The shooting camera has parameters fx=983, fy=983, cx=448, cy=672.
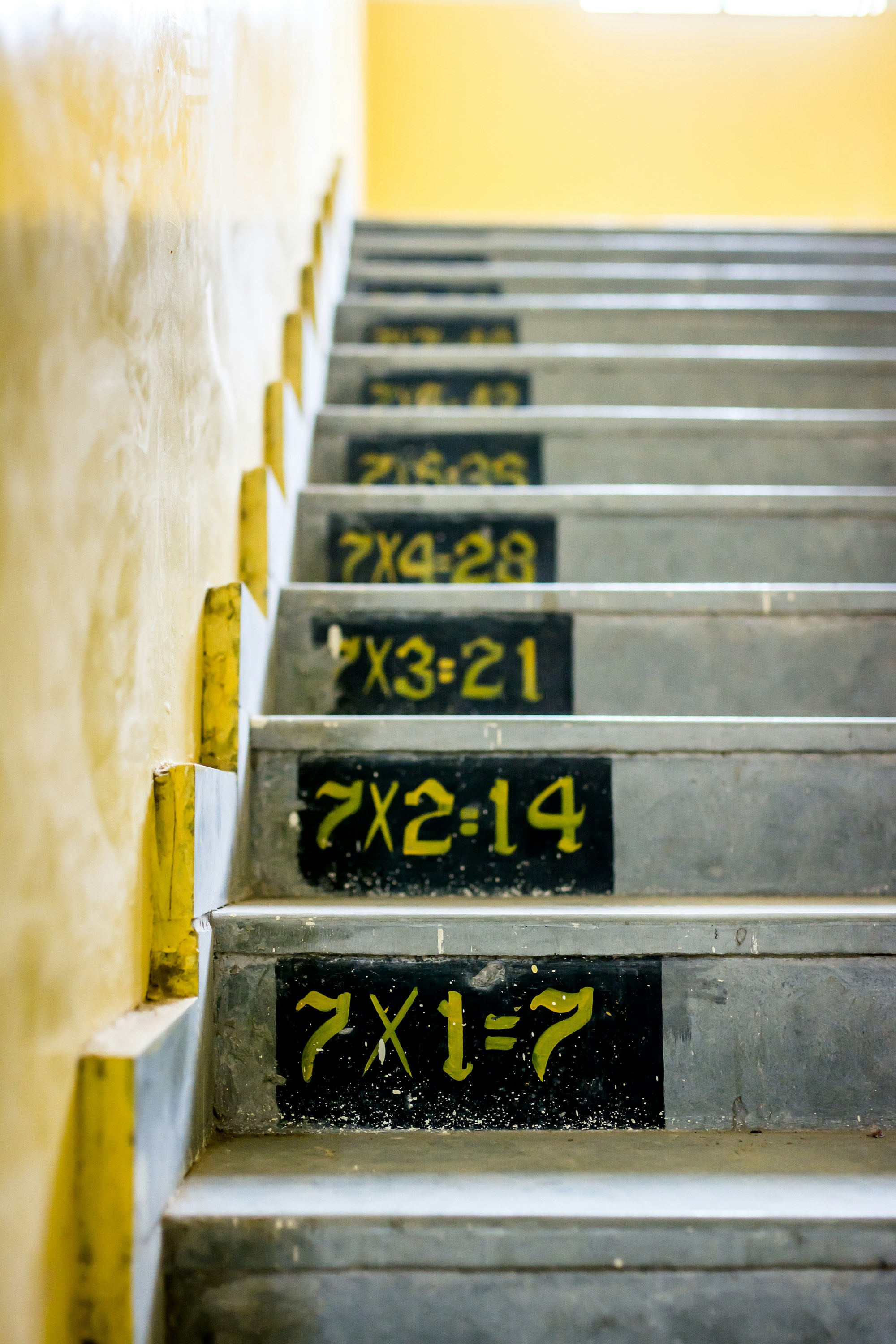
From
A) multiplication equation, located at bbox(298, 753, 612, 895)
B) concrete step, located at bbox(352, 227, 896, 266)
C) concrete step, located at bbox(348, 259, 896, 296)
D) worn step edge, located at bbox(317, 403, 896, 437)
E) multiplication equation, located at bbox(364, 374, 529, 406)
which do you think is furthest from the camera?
concrete step, located at bbox(352, 227, 896, 266)

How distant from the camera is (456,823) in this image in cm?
109

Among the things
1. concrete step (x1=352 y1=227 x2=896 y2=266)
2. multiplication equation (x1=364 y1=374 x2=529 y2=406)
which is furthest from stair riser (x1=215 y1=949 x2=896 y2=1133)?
concrete step (x1=352 y1=227 x2=896 y2=266)

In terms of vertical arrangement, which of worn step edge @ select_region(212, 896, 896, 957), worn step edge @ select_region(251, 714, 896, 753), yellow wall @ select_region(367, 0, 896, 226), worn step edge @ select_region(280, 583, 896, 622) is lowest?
worn step edge @ select_region(212, 896, 896, 957)

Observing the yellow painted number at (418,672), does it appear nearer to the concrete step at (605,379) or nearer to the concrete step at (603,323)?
the concrete step at (605,379)

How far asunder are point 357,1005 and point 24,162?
72cm

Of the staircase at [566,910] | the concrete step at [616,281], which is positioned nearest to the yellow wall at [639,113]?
the concrete step at [616,281]

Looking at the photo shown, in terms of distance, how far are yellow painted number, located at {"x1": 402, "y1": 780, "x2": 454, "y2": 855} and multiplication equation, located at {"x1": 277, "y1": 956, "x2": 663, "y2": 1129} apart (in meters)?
0.18

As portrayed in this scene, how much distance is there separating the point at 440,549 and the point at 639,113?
3600 mm

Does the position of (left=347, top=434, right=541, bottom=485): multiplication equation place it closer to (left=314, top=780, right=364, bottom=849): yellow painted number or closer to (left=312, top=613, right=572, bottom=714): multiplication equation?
(left=312, top=613, right=572, bottom=714): multiplication equation

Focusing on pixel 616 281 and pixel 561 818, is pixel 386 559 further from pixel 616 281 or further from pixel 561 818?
pixel 616 281

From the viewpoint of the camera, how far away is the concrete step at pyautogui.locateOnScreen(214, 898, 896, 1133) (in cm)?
91

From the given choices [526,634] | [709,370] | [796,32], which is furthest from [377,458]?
[796,32]

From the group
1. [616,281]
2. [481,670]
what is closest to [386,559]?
[481,670]

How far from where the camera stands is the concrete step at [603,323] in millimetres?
2256
